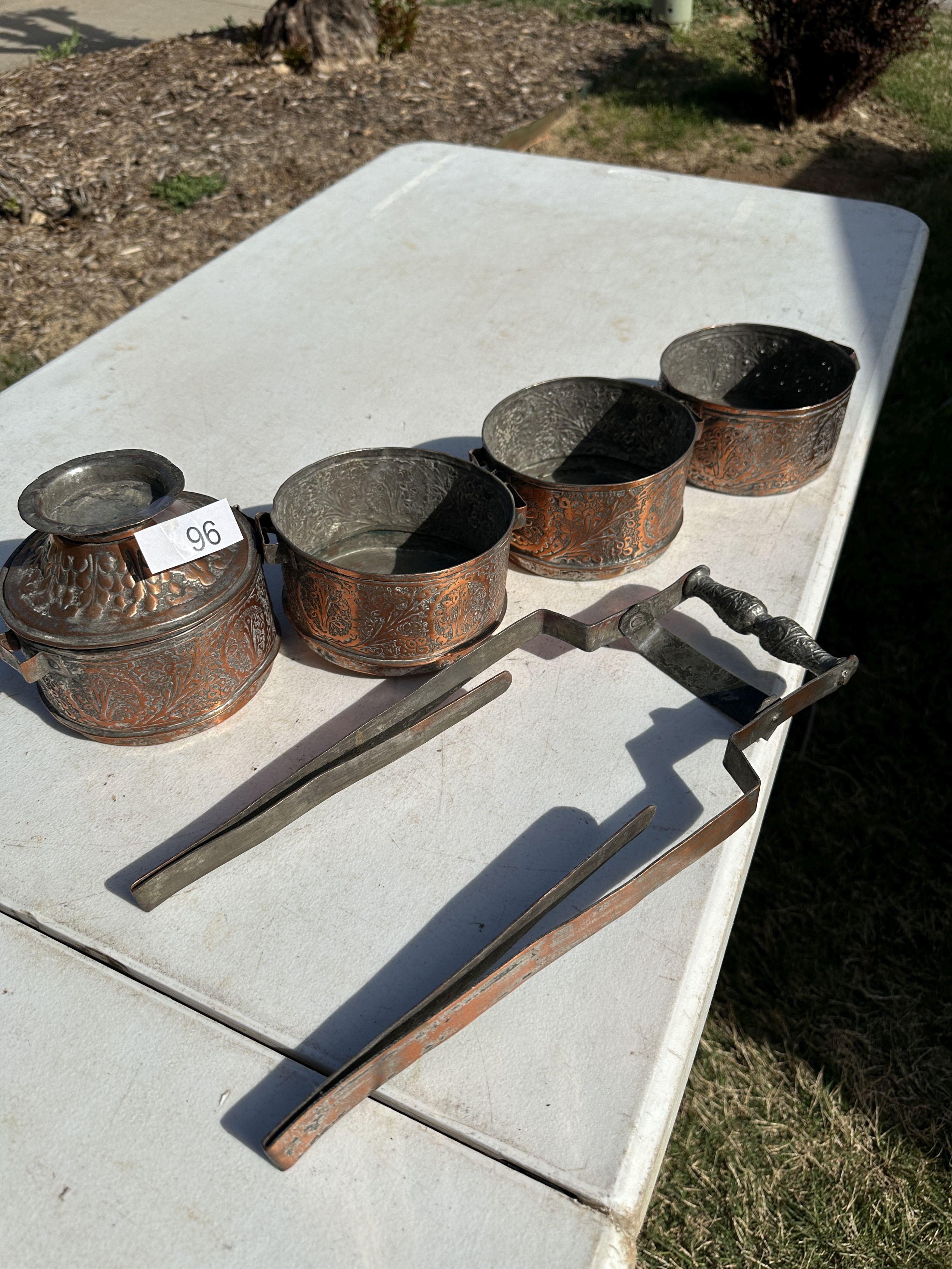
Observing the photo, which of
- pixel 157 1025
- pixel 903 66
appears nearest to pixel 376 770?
pixel 157 1025

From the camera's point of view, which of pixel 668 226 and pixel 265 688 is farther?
pixel 668 226

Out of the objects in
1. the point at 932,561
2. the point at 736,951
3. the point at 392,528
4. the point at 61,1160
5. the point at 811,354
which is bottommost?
the point at 736,951

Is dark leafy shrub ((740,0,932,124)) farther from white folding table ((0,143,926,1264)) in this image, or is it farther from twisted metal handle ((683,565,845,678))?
twisted metal handle ((683,565,845,678))

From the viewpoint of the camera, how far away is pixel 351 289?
2674mm

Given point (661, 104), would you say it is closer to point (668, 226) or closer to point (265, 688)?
point (668, 226)

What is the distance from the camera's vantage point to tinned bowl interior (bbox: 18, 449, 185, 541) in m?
1.26

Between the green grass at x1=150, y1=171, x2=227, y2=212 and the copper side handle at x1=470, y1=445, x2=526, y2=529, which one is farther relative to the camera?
the green grass at x1=150, y1=171, x2=227, y2=212

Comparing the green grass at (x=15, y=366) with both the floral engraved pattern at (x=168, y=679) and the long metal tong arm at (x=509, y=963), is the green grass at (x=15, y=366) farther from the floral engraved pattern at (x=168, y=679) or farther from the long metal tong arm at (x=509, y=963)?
the long metal tong arm at (x=509, y=963)

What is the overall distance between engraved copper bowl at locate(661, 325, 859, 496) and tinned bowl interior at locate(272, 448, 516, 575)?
0.44m

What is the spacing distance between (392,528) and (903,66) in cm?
651

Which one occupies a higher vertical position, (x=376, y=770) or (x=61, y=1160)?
(x=376, y=770)

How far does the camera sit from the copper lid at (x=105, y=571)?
→ 1281mm

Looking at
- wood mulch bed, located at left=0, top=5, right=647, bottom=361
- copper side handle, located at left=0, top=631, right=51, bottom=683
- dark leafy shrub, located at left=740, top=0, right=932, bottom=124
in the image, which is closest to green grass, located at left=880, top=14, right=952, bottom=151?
dark leafy shrub, located at left=740, top=0, right=932, bottom=124

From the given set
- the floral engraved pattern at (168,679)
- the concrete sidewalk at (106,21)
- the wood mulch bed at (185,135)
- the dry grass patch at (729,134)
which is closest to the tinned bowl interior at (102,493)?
the floral engraved pattern at (168,679)
